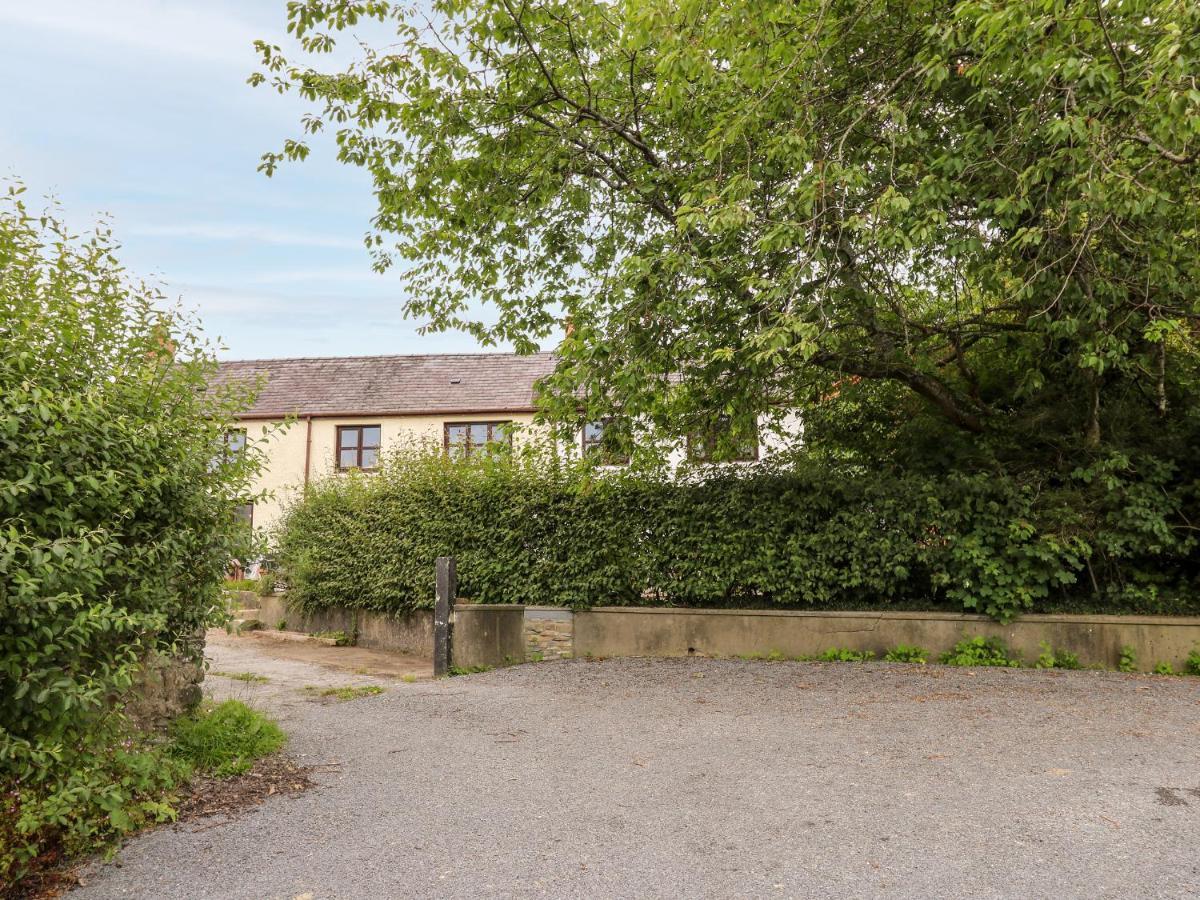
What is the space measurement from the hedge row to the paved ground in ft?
5.40

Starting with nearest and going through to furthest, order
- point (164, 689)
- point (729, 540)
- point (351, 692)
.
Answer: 1. point (164, 689)
2. point (351, 692)
3. point (729, 540)

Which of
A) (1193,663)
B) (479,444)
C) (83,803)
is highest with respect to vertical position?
(479,444)

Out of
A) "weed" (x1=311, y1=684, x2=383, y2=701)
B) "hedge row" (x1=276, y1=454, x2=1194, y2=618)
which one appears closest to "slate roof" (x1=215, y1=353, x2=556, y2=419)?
"hedge row" (x1=276, y1=454, x2=1194, y2=618)

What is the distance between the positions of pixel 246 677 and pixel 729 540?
6284mm

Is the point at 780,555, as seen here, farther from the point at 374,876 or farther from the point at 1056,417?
the point at 374,876

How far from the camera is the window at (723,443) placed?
1071 cm

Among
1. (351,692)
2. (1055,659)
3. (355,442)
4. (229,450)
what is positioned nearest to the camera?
(229,450)

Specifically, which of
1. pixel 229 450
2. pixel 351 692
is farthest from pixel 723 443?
pixel 229 450

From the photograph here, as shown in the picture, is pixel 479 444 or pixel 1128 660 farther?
pixel 479 444

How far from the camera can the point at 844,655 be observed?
33.4 feet

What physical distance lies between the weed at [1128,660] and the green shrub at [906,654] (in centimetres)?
202

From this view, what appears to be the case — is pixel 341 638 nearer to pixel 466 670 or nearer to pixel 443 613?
pixel 443 613

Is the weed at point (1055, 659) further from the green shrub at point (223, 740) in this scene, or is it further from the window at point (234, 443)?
the window at point (234, 443)

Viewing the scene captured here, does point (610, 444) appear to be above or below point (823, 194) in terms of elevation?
below
